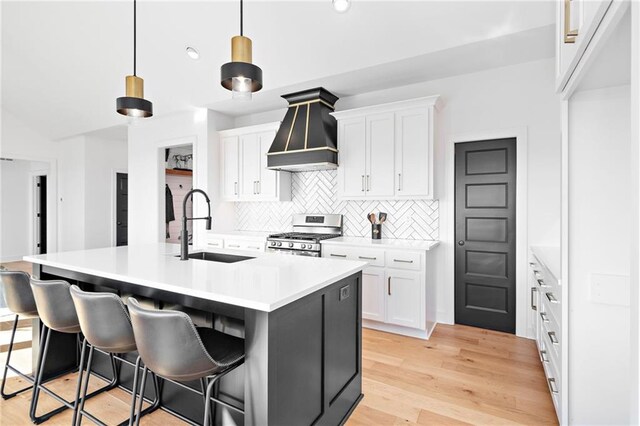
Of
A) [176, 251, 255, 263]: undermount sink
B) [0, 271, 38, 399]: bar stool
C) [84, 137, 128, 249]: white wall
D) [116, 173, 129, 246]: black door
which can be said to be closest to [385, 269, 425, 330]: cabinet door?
[176, 251, 255, 263]: undermount sink

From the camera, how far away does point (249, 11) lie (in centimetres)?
322

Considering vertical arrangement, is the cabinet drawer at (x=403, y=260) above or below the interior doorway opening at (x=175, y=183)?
below

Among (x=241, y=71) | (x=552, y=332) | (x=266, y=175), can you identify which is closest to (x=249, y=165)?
(x=266, y=175)

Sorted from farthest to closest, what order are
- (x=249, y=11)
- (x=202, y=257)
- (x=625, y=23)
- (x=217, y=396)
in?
(x=249, y=11)
(x=202, y=257)
(x=217, y=396)
(x=625, y=23)

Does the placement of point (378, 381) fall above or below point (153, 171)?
A: below

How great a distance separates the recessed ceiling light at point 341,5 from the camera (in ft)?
9.44

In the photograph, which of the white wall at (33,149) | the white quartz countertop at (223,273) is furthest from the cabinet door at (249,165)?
the white wall at (33,149)

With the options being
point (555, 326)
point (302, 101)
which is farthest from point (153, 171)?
point (555, 326)

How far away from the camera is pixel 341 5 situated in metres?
2.90

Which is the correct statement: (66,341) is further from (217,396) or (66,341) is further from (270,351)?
(270,351)

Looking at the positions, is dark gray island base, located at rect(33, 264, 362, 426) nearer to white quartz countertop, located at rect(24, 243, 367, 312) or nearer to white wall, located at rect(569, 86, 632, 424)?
white quartz countertop, located at rect(24, 243, 367, 312)

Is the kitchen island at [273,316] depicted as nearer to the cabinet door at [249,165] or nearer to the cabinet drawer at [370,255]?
the cabinet drawer at [370,255]

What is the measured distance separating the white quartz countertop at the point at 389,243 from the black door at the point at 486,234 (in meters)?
0.42

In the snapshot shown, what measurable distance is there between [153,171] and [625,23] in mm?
6072
